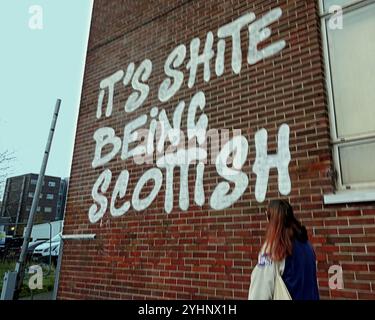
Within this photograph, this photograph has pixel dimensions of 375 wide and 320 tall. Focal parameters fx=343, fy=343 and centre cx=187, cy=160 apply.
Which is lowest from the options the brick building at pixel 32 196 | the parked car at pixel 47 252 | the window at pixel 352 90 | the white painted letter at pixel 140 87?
the parked car at pixel 47 252

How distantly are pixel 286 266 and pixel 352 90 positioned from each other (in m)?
2.22

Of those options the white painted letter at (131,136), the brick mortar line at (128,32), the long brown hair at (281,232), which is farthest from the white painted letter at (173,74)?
the long brown hair at (281,232)

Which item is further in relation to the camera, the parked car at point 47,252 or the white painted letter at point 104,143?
the parked car at point 47,252

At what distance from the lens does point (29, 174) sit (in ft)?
220

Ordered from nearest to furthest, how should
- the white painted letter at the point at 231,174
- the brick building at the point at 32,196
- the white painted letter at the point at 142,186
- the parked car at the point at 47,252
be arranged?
the white painted letter at the point at 231,174 → the white painted letter at the point at 142,186 → the parked car at the point at 47,252 → the brick building at the point at 32,196

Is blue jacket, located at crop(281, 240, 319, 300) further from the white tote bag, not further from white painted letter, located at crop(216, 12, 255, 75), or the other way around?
white painted letter, located at crop(216, 12, 255, 75)

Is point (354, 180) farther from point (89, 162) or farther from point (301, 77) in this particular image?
point (89, 162)

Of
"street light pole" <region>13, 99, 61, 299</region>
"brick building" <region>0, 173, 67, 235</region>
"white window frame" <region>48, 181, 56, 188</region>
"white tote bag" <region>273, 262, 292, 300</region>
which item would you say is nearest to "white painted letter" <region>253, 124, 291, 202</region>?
"white tote bag" <region>273, 262, 292, 300</region>

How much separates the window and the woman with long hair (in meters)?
1.35

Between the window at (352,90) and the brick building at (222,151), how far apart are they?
0.04 ft

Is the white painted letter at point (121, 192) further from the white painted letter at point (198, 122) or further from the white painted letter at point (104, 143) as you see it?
the white painted letter at point (198, 122)

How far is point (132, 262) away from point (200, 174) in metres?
1.51

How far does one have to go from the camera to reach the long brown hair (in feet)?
7.14

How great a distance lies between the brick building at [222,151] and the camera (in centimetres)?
335
